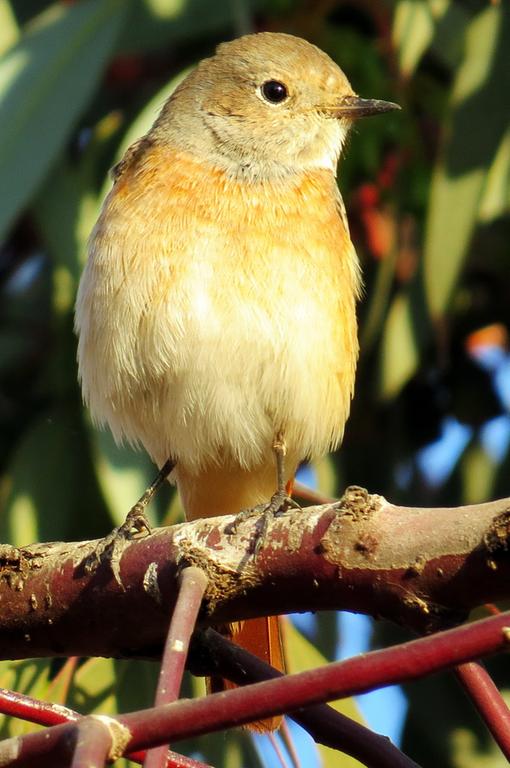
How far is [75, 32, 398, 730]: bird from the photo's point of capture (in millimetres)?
2525

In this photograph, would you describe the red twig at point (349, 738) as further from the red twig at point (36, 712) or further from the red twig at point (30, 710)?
the red twig at point (30, 710)

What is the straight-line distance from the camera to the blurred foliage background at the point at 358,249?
294cm

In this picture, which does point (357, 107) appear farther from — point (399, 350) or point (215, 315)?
point (215, 315)

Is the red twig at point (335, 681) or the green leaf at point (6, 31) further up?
the green leaf at point (6, 31)

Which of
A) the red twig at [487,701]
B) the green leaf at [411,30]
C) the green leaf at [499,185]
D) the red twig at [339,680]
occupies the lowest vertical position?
the red twig at [339,680]

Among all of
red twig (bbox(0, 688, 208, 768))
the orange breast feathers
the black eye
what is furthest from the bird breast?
red twig (bbox(0, 688, 208, 768))

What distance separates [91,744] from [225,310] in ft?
5.30

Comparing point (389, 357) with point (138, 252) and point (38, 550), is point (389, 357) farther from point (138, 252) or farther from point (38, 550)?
point (38, 550)

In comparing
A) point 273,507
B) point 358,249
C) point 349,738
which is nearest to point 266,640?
point 273,507

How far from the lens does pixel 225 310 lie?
8.23 feet

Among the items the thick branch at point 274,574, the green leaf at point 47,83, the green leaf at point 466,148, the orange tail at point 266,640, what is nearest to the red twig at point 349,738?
the thick branch at point 274,574

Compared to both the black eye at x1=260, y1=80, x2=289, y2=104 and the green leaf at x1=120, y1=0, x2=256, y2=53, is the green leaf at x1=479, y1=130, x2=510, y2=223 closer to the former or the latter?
the black eye at x1=260, y1=80, x2=289, y2=104

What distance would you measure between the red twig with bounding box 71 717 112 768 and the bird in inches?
51.1

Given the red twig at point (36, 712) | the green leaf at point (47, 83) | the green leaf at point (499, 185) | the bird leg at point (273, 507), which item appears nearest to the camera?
the red twig at point (36, 712)
